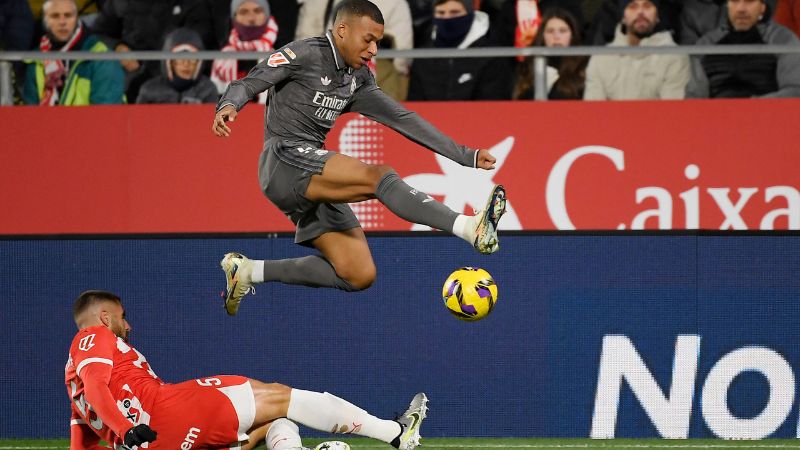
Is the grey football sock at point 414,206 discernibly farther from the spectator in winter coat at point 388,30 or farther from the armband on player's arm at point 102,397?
the spectator in winter coat at point 388,30

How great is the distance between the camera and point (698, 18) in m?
10.6

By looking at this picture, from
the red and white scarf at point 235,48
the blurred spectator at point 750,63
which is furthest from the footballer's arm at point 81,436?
the blurred spectator at point 750,63

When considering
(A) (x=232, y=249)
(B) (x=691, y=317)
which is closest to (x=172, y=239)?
(A) (x=232, y=249)

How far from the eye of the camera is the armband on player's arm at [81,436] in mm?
7500

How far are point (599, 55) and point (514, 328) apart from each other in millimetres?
2181

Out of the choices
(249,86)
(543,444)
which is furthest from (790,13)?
(249,86)

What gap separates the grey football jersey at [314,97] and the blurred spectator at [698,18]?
3.44 meters

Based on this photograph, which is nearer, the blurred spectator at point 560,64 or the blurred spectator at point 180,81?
the blurred spectator at point 560,64

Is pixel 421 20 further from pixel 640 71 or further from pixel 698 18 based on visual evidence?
pixel 698 18

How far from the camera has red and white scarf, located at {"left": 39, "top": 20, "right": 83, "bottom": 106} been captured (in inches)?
415

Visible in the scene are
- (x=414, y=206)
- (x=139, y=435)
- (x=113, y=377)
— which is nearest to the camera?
(x=139, y=435)

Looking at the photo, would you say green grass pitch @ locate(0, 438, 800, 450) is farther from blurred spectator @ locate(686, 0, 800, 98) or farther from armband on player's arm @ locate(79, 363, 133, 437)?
blurred spectator @ locate(686, 0, 800, 98)

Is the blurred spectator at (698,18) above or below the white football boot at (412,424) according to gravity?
above

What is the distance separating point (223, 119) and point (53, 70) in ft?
13.5
